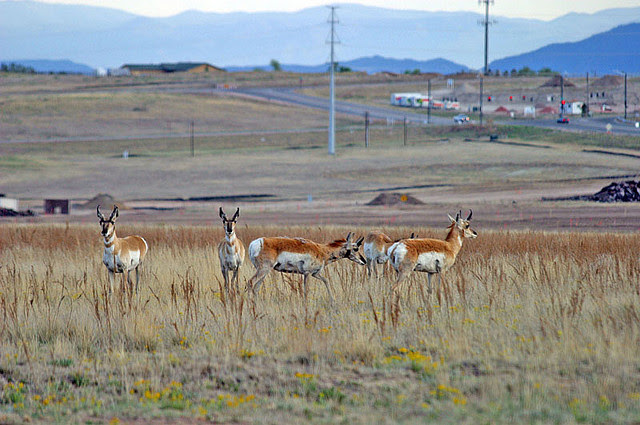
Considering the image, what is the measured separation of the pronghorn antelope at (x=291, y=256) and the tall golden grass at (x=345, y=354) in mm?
535

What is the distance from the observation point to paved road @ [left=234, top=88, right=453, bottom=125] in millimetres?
115137

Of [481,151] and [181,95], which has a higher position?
[181,95]

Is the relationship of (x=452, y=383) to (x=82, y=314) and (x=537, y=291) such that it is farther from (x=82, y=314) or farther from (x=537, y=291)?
(x=82, y=314)

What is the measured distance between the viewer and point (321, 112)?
4798 inches

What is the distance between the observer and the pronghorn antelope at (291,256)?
13695mm

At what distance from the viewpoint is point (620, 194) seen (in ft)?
149

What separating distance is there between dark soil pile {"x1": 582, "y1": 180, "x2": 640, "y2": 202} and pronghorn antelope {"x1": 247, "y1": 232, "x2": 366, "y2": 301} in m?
34.5

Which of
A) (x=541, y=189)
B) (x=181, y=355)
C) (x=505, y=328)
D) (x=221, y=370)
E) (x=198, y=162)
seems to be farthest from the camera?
(x=198, y=162)

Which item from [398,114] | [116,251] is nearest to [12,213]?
[116,251]

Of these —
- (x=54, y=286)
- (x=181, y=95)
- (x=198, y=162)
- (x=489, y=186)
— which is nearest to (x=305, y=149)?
(x=198, y=162)

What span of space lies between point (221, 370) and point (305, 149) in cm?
7703

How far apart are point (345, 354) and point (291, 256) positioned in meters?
3.51

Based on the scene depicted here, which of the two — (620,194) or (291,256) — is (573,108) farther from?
(291,256)

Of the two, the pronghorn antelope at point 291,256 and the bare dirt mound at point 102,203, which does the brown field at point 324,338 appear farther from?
the bare dirt mound at point 102,203
